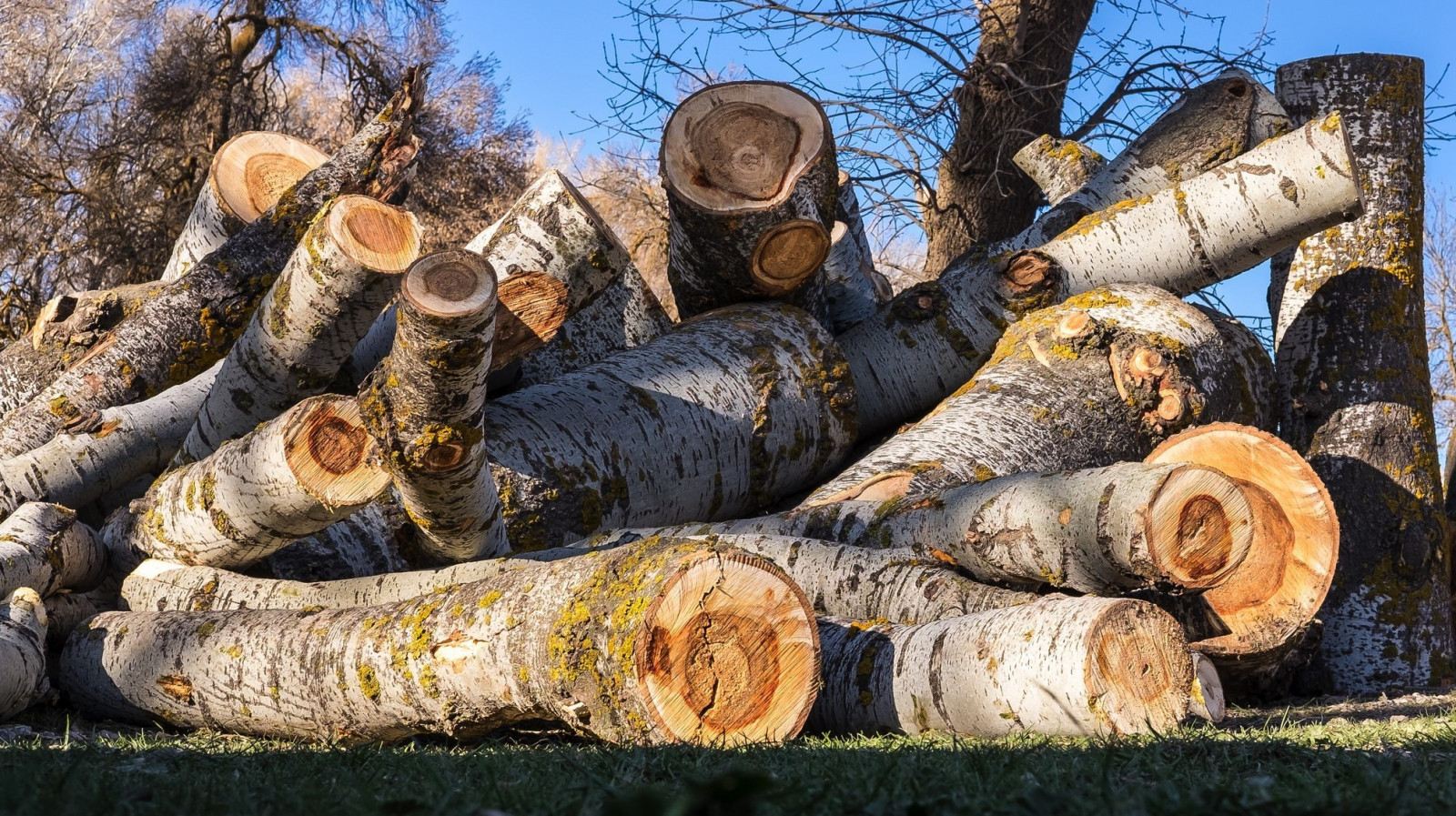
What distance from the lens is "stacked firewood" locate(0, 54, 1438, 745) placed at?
314 cm

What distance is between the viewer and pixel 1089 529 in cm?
387

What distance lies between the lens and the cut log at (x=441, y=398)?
11.1 feet

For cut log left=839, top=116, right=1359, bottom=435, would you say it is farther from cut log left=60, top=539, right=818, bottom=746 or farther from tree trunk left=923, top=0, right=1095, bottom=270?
cut log left=60, top=539, right=818, bottom=746

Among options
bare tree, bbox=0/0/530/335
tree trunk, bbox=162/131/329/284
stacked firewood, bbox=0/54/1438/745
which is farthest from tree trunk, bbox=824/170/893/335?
bare tree, bbox=0/0/530/335

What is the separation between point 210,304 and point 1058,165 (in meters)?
5.64

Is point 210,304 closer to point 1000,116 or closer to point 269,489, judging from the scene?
point 269,489

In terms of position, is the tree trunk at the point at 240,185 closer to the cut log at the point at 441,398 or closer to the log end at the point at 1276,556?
the cut log at the point at 441,398

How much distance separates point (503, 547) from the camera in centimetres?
459

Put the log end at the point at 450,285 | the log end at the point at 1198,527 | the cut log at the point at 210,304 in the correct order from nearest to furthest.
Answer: the log end at the point at 450,285 < the log end at the point at 1198,527 < the cut log at the point at 210,304

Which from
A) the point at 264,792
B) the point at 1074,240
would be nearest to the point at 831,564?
the point at 264,792

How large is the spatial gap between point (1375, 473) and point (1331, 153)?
1.74m

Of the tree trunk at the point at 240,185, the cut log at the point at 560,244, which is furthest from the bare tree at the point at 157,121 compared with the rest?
the cut log at the point at 560,244

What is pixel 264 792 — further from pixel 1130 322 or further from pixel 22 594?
pixel 1130 322

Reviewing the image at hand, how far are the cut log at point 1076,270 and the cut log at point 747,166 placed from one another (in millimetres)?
1060
